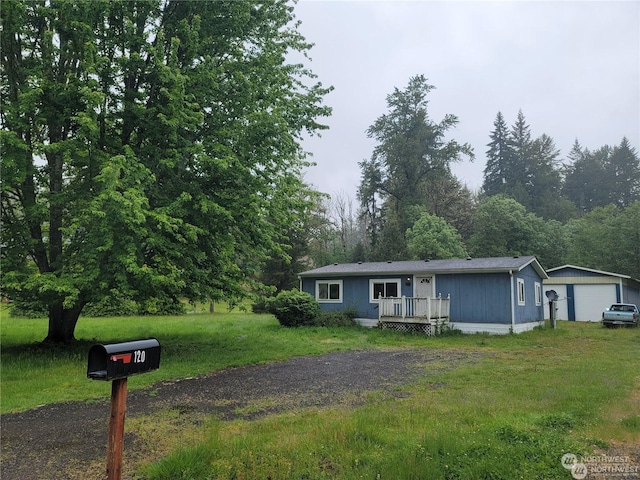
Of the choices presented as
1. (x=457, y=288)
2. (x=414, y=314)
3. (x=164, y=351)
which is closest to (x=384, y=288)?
(x=414, y=314)

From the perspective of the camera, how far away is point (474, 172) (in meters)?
Result: 62.4

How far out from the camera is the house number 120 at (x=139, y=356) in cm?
278

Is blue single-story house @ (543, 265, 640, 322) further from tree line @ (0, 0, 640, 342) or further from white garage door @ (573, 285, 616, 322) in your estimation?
tree line @ (0, 0, 640, 342)

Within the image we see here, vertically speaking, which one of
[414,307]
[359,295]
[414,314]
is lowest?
[414,314]

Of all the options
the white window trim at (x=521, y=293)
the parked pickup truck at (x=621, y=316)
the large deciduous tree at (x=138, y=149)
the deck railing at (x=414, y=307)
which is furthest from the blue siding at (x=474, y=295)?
the large deciduous tree at (x=138, y=149)

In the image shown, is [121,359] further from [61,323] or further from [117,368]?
[61,323]

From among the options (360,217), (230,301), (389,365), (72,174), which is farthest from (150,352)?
(360,217)

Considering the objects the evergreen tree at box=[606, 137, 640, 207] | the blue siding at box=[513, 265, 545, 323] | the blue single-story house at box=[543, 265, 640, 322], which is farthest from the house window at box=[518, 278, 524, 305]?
the evergreen tree at box=[606, 137, 640, 207]

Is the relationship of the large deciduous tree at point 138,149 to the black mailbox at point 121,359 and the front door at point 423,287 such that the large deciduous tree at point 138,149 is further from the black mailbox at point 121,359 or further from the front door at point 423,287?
→ the front door at point 423,287

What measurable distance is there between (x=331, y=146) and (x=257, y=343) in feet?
133

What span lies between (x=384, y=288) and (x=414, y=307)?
223 centimetres

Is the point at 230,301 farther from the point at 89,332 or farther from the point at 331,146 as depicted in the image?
the point at 331,146

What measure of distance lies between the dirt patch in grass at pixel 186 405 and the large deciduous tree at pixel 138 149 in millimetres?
2743

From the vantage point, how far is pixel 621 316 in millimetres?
18125
